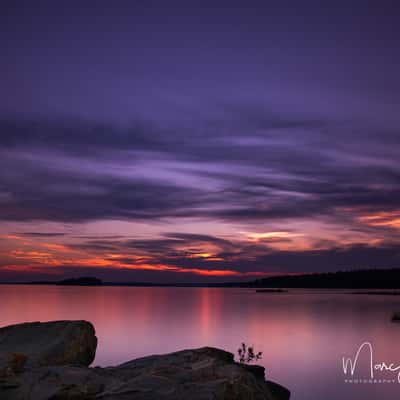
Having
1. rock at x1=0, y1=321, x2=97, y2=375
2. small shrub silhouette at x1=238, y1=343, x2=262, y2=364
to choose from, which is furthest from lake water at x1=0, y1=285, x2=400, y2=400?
rock at x1=0, y1=321, x2=97, y2=375

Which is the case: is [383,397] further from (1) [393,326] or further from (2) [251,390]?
(1) [393,326]

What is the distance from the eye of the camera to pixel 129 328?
4556 cm

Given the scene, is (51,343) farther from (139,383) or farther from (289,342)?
(289,342)

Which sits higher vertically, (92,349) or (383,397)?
(92,349)

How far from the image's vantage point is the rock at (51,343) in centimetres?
1638

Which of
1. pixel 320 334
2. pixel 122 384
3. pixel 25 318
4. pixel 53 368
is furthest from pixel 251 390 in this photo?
pixel 25 318

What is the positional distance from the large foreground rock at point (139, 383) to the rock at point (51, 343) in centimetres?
371

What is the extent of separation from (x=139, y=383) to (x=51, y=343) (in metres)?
6.66

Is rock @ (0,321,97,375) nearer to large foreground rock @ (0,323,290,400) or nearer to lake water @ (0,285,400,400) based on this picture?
large foreground rock @ (0,323,290,400)

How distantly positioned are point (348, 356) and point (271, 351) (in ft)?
15.8

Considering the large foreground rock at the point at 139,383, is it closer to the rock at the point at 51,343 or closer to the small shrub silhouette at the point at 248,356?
the rock at the point at 51,343

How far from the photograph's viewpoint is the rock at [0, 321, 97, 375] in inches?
645

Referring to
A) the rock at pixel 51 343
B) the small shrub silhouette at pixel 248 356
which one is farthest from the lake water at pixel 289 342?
the rock at pixel 51 343

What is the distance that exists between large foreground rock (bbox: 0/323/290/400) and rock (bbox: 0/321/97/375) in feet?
12.2
